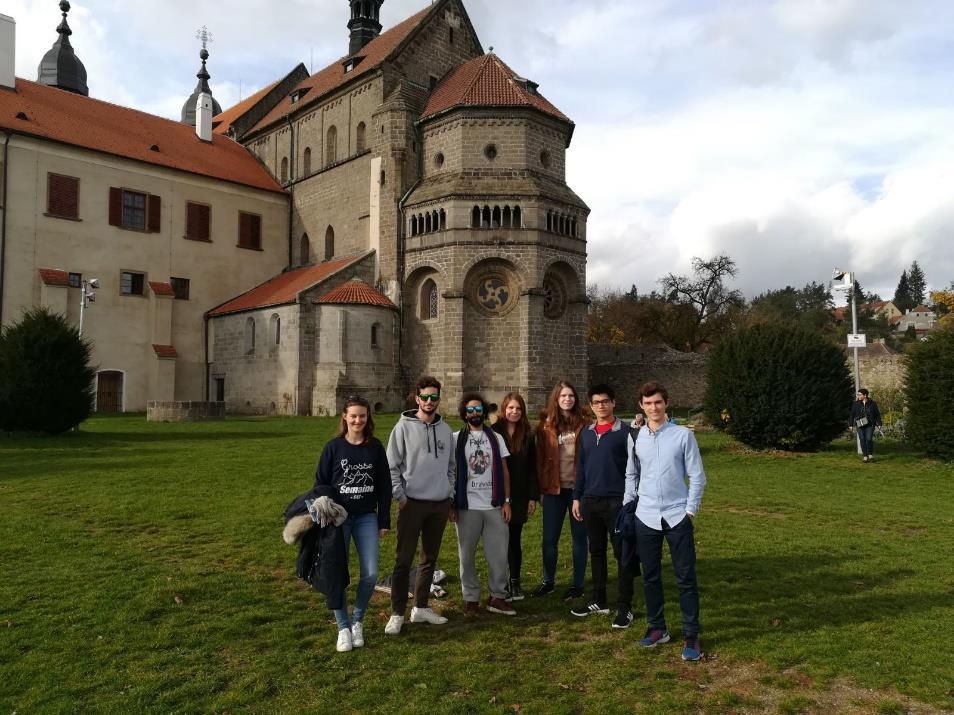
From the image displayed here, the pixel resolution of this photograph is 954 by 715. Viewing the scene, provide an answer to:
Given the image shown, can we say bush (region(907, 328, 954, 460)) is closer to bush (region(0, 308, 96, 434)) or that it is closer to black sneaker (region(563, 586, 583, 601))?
black sneaker (region(563, 586, 583, 601))

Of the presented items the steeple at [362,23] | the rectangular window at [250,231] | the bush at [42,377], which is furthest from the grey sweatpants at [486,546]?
the steeple at [362,23]

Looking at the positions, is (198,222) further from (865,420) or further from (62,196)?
(865,420)

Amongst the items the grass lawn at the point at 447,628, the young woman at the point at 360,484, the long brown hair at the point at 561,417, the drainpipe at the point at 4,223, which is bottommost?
the grass lawn at the point at 447,628

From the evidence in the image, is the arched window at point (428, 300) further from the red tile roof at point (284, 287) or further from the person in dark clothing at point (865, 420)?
the person in dark clothing at point (865, 420)

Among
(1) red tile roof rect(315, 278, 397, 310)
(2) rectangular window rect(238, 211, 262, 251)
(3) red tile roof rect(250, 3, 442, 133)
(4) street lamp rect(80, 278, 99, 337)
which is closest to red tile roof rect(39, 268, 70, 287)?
(4) street lamp rect(80, 278, 99, 337)

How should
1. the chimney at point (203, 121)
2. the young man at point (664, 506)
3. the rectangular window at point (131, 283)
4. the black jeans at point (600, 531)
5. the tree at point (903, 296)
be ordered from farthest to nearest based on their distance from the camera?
1. the tree at point (903, 296)
2. the chimney at point (203, 121)
3. the rectangular window at point (131, 283)
4. the black jeans at point (600, 531)
5. the young man at point (664, 506)

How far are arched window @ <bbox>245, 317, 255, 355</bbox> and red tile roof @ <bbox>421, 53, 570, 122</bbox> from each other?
12873 mm

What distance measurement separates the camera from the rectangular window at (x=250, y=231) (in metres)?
38.9

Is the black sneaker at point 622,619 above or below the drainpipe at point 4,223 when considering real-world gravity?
below

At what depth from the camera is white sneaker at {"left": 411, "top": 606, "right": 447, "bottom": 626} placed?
589 cm

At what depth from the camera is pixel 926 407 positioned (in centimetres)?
1603

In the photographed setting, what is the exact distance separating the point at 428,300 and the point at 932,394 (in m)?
21.2

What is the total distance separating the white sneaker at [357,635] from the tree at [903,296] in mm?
149010

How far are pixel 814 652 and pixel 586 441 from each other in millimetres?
2300
